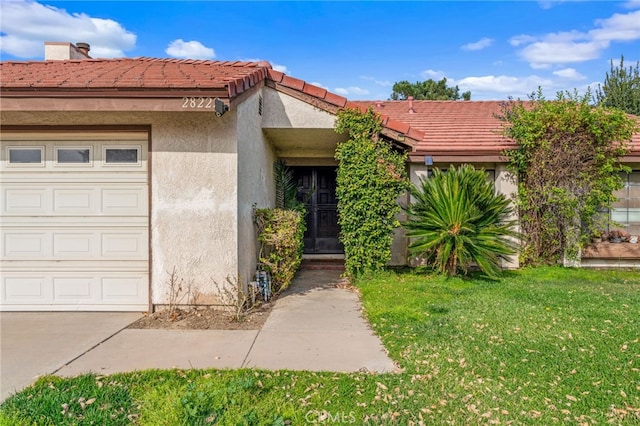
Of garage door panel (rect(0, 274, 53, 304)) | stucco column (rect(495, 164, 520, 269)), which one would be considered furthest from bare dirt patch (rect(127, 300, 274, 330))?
stucco column (rect(495, 164, 520, 269))

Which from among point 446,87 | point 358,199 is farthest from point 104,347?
point 446,87

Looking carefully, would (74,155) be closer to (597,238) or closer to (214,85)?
(214,85)

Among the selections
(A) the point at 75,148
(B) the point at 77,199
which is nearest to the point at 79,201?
(B) the point at 77,199

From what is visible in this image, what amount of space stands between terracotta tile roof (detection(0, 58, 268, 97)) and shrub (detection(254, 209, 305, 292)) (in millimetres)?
2360

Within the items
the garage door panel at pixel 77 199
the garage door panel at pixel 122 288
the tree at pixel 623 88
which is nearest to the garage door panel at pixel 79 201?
the garage door panel at pixel 77 199

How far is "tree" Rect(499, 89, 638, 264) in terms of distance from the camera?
8.86m

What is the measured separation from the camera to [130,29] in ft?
33.2

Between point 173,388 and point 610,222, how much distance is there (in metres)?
10.3

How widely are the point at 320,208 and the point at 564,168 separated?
6.22 metres

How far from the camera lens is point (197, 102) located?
16.6 ft

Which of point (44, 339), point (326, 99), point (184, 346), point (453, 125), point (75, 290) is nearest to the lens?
point (184, 346)

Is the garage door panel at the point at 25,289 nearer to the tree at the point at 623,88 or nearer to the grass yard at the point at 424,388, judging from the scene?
the grass yard at the point at 424,388

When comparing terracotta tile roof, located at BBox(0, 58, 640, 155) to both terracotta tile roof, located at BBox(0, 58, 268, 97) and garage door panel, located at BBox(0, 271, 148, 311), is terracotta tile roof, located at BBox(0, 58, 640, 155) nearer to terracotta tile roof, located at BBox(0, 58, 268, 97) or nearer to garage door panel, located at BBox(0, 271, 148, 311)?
terracotta tile roof, located at BBox(0, 58, 268, 97)

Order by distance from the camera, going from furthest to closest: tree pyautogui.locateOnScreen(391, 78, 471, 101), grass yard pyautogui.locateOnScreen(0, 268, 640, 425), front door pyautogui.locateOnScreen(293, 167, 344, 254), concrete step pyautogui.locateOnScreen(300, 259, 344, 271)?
tree pyautogui.locateOnScreen(391, 78, 471, 101), front door pyautogui.locateOnScreen(293, 167, 344, 254), concrete step pyautogui.locateOnScreen(300, 259, 344, 271), grass yard pyautogui.locateOnScreen(0, 268, 640, 425)
